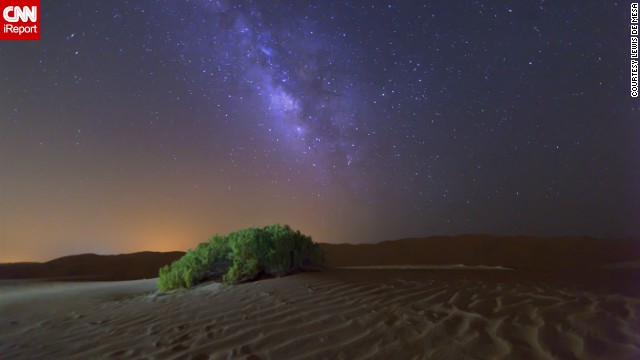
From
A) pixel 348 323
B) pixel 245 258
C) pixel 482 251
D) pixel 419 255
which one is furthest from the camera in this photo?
pixel 419 255

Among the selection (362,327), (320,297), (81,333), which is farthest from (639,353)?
(81,333)

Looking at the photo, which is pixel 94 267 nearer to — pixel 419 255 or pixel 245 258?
pixel 419 255

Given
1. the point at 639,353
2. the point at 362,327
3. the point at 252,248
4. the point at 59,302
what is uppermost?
the point at 252,248

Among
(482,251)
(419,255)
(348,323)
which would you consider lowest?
(482,251)

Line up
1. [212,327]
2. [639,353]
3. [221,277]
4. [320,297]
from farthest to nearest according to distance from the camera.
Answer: [221,277]
[320,297]
[212,327]
[639,353]

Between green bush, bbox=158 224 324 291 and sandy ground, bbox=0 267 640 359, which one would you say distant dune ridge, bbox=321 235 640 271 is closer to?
green bush, bbox=158 224 324 291

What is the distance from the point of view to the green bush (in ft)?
28.2

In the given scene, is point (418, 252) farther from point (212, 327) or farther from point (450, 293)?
point (212, 327)

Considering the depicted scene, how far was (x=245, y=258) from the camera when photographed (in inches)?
344

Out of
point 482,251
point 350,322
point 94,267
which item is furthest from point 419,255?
point 350,322

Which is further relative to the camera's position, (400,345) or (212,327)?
(212,327)

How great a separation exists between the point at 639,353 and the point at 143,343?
14.8 feet

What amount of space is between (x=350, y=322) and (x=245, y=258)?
14.2 feet

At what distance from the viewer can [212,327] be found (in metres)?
4.98
